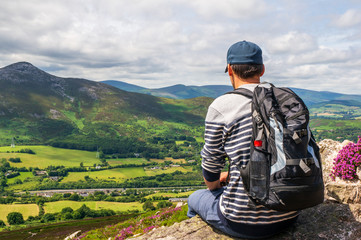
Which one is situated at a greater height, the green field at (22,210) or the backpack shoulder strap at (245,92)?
the backpack shoulder strap at (245,92)

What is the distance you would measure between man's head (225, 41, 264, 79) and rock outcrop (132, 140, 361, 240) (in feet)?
12.6

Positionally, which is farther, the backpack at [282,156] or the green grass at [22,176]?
the green grass at [22,176]

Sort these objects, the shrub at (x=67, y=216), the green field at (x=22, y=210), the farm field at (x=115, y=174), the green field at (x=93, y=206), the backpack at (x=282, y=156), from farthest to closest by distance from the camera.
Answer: the farm field at (x=115, y=174)
the green field at (x=93, y=206)
the green field at (x=22, y=210)
the shrub at (x=67, y=216)
the backpack at (x=282, y=156)

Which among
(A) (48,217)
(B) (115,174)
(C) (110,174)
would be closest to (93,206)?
(A) (48,217)

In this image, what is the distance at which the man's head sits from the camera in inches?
205

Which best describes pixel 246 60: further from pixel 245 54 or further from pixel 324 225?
pixel 324 225

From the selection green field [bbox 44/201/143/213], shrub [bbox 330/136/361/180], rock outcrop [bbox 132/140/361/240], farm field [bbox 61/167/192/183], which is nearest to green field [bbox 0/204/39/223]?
green field [bbox 44/201/143/213]

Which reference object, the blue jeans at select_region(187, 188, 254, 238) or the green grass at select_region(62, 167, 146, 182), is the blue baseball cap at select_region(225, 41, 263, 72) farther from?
the green grass at select_region(62, 167, 146, 182)

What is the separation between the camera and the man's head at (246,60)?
17.0 feet

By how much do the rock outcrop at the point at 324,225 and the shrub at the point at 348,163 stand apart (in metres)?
0.48

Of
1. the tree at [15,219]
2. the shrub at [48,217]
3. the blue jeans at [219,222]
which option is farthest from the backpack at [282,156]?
the tree at [15,219]

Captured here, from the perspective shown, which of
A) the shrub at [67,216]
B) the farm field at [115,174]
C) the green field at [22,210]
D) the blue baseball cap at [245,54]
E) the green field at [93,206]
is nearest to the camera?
the blue baseball cap at [245,54]

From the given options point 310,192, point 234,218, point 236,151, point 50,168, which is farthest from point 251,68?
point 50,168

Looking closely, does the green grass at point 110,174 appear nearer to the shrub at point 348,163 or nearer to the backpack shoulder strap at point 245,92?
the shrub at point 348,163
